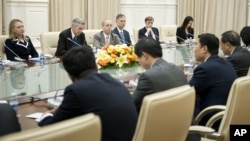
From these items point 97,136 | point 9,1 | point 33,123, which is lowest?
point 33,123

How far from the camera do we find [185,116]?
2070 millimetres

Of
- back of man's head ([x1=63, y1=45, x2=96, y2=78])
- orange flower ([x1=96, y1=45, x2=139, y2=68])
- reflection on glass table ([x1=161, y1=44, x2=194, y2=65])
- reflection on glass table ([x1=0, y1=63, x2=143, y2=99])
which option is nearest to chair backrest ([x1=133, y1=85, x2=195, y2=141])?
back of man's head ([x1=63, y1=45, x2=96, y2=78])

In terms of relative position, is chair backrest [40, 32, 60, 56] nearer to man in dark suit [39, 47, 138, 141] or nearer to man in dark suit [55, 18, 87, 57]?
man in dark suit [55, 18, 87, 57]

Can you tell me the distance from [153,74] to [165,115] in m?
0.71

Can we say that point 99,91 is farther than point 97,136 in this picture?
Yes

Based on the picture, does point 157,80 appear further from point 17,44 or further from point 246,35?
point 17,44

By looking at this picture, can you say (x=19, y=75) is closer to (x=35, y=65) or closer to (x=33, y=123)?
(x=35, y=65)

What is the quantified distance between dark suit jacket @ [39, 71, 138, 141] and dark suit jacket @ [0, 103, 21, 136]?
A: 8.3 inches

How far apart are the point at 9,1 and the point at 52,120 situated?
17.3 feet

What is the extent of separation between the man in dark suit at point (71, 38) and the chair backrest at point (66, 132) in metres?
3.86

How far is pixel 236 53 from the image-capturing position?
12.8 ft

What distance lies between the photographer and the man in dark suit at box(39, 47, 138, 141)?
6.37 ft

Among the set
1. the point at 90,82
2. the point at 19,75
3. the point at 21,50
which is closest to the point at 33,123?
the point at 90,82

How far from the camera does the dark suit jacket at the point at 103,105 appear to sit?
194cm
